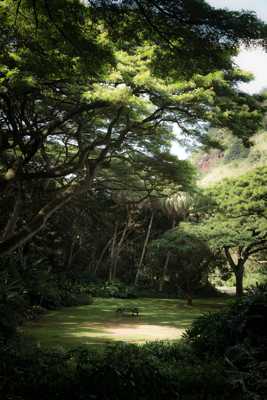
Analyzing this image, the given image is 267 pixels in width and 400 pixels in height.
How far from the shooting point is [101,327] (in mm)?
11406

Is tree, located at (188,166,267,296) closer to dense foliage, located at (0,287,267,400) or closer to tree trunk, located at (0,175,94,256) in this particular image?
tree trunk, located at (0,175,94,256)

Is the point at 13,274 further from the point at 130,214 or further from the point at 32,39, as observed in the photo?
the point at 130,214

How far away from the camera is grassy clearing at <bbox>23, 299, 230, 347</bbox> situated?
9.45 m

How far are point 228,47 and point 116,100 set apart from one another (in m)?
4.82

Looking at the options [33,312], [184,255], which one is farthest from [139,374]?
[184,255]

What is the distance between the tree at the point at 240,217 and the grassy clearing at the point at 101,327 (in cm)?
494

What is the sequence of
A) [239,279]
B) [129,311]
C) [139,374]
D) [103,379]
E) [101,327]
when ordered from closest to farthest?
[103,379] → [139,374] → [101,327] → [129,311] → [239,279]

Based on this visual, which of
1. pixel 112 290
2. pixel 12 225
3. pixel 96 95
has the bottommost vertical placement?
pixel 112 290

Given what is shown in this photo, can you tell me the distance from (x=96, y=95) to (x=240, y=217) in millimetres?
13875

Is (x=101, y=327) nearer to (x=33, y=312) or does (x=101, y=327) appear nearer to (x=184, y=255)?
(x=33, y=312)

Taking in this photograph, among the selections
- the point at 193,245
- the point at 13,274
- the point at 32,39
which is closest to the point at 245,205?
the point at 193,245

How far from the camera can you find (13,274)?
13.9 meters

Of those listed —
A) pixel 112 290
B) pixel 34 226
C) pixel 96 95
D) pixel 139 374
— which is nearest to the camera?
pixel 139 374

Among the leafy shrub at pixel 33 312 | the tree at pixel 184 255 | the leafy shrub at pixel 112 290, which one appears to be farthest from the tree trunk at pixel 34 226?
the leafy shrub at pixel 112 290
